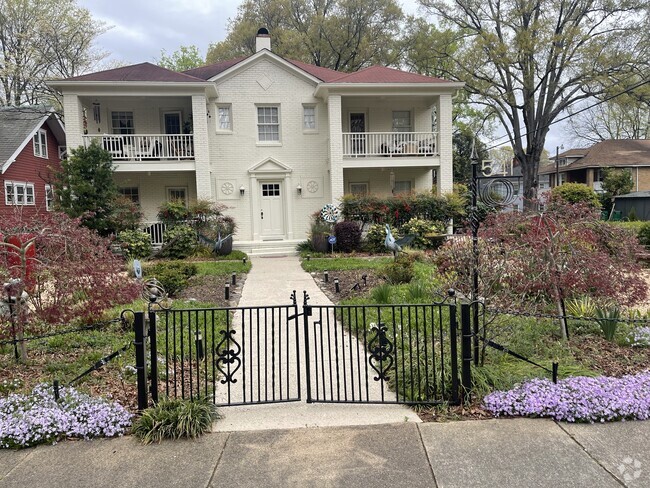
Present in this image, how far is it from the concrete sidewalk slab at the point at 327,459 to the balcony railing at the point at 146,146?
15.6 m

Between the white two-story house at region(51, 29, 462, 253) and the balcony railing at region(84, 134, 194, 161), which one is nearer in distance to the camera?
the balcony railing at region(84, 134, 194, 161)

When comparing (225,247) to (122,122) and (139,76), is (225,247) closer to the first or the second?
(139,76)

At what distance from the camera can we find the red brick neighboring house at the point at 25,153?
2192cm

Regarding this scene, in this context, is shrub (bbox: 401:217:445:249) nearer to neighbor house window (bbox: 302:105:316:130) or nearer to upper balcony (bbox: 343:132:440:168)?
upper balcony (bbox: 343:132:440:168)

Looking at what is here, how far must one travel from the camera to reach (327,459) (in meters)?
3.45

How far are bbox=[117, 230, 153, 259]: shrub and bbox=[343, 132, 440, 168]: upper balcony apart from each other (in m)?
8.08

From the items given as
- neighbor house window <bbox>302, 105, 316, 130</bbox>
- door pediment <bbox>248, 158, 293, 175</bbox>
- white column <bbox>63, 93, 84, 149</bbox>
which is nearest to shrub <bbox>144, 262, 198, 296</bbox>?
door pediment <bbox>248, 158, 293, 175</bbox>

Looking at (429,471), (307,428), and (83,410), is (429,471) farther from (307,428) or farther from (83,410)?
(83,410)

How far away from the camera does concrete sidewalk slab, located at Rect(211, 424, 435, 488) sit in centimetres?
319

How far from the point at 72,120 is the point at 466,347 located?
695 inches

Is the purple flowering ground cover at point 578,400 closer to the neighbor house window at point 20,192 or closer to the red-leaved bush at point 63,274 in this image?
the red-leaved bush at point 63,274

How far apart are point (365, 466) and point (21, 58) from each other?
3243 centimetres

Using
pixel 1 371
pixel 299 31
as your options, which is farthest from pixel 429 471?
pixel 299 31

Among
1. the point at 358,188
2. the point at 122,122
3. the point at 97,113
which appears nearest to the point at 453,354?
the point at 358,188
